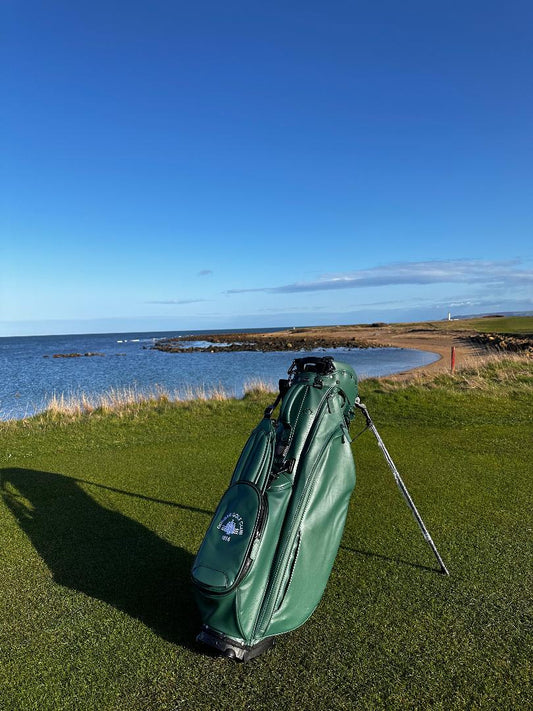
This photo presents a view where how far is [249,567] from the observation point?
107 inches

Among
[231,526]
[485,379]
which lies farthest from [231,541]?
[485,379]

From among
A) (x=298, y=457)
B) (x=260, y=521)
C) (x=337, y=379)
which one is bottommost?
(x=260, y=521)

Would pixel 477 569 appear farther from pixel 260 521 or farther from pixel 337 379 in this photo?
pixel 260 521

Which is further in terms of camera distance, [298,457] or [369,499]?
[369,499]

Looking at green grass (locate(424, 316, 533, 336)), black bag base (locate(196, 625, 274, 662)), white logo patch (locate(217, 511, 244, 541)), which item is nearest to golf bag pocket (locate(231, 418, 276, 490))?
white logo patch (locate(217, 511, 244, 541))

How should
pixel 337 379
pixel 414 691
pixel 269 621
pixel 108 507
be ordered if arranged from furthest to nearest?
pixel 108 507 < pixel 337 379 < pixel 269 621 < pixel 414 691

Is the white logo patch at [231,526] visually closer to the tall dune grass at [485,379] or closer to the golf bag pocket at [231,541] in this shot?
Answer: the golf bag pocket at [231,541]

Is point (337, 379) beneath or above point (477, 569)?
above

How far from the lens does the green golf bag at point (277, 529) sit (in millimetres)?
2725

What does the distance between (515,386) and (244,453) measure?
13.2 metres

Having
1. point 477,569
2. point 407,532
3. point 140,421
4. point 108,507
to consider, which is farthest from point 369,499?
point 140,421

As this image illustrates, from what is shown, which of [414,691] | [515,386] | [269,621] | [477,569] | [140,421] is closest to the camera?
[414,691]

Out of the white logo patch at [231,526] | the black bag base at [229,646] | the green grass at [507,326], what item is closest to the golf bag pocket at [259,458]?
the white logo patch at [231,526]

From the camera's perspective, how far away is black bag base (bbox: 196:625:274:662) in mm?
2727
